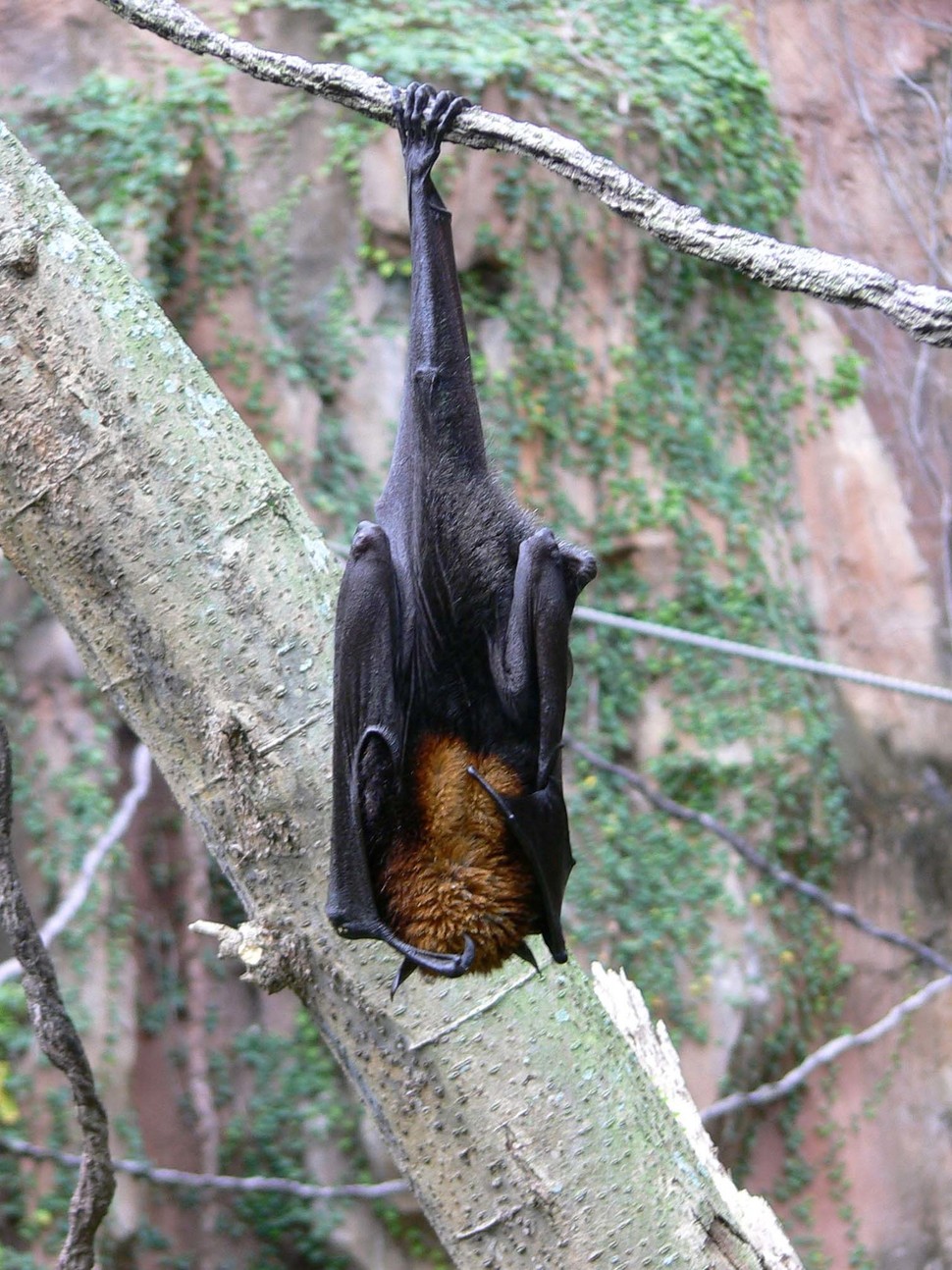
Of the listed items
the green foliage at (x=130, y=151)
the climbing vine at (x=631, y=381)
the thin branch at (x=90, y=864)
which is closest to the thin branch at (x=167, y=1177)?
the thin branch at (x=90, y=864)

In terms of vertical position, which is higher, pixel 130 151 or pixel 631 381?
pixel 130 151

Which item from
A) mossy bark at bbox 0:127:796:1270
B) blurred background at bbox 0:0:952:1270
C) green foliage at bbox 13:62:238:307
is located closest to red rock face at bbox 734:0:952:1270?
blurred background at bbox 0:0:952:1270

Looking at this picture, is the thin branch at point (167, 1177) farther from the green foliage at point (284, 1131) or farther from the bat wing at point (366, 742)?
the bat wing at point (366, 742)

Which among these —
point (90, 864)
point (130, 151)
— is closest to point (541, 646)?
point (90, 864)

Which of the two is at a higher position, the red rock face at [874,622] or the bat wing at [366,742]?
the bat wing at [366,742]

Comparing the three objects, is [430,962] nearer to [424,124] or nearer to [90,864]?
[424,124]

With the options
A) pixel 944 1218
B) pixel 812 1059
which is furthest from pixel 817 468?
pixel 944 1218

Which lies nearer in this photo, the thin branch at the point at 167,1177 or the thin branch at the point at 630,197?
Answer: the thin branch at the point at 630,197
